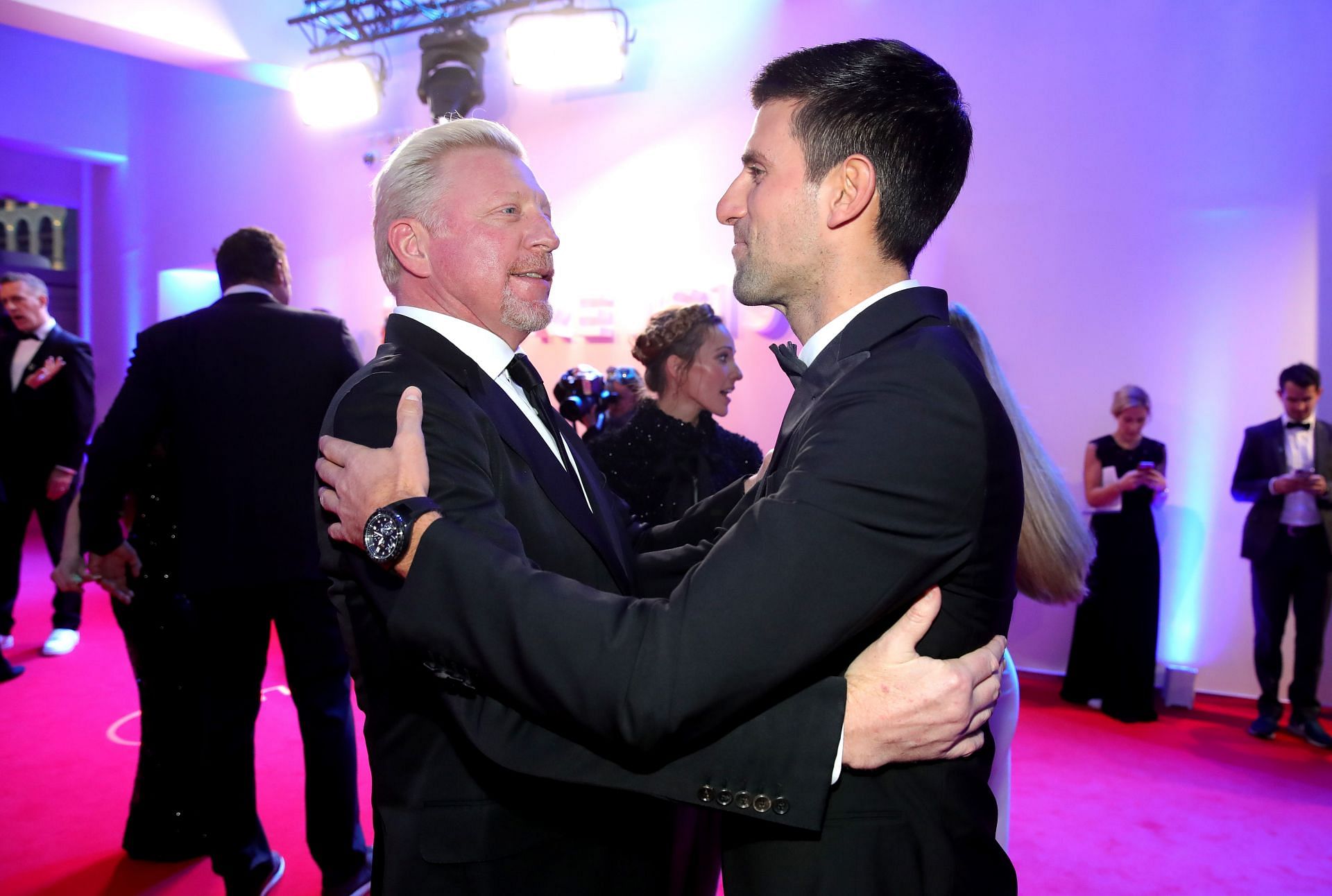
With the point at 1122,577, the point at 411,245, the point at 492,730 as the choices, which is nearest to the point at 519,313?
the point at 411,245

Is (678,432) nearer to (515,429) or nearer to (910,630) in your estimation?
(515,429)

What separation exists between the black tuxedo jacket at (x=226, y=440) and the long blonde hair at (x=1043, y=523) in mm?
2113

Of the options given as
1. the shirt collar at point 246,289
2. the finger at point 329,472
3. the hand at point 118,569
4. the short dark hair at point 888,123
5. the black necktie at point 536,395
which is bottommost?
the hand at point 118,569

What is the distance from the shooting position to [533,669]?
100 cm

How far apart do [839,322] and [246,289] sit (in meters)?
2.56

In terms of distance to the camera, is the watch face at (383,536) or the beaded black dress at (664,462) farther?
the beaded black dress at (664,462)

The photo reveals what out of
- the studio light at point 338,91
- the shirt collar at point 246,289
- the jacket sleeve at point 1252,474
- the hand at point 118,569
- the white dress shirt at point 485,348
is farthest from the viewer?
the studio light at point 338,91

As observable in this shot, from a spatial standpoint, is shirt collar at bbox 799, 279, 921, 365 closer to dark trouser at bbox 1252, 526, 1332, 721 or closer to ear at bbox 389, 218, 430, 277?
ear at bbox 389, 218, 430, 277

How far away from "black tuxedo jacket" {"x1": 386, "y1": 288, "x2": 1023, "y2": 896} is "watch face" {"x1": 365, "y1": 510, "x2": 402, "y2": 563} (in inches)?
1.5

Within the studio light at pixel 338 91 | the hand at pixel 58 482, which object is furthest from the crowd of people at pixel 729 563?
the studio light at pixel 338 91

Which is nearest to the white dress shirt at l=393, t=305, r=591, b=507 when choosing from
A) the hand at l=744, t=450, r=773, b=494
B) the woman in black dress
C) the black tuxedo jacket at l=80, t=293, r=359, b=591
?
the hand at l=744, t=450, r=773, b=494

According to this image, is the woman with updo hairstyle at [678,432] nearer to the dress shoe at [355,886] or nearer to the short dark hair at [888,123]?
the dress shoe at [355,886]

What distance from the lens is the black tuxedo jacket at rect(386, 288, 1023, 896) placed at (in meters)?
0.98

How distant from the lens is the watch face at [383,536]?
3.56 ft
